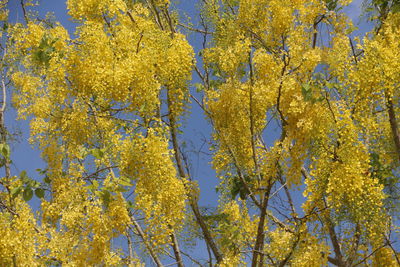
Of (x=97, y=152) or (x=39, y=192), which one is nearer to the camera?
(x=97, y=152)

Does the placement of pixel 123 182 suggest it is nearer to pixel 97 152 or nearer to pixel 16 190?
pixel 97 152

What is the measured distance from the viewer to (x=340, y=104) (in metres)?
3.90

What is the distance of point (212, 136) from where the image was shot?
Answer: 5.00 m

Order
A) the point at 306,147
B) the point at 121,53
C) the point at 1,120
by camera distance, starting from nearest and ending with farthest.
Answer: the point at 306,147 → the point at 121,53 → the point at 1,120

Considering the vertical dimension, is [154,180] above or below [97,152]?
below

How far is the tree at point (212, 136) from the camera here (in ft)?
13.1

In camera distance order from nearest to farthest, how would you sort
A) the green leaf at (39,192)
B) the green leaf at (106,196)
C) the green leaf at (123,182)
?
the green leaf at (123,182), the green leaf at (106,196), the green leaf at (39,192)

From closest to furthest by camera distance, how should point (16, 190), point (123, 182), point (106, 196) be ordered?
1. point (123, 182)
2. point (106, 196)
3. point (16, 190)

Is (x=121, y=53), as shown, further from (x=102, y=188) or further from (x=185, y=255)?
(x=185, y=255)

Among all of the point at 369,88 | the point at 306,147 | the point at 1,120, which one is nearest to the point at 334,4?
the point at 369,88

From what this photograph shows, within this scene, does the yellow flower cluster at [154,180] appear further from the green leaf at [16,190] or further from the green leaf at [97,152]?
the green leaf at [16,190]

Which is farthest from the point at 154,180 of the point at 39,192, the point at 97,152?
the point at 39,192

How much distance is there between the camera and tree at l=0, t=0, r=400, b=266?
13.1ft

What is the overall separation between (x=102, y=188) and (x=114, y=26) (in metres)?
1.64
